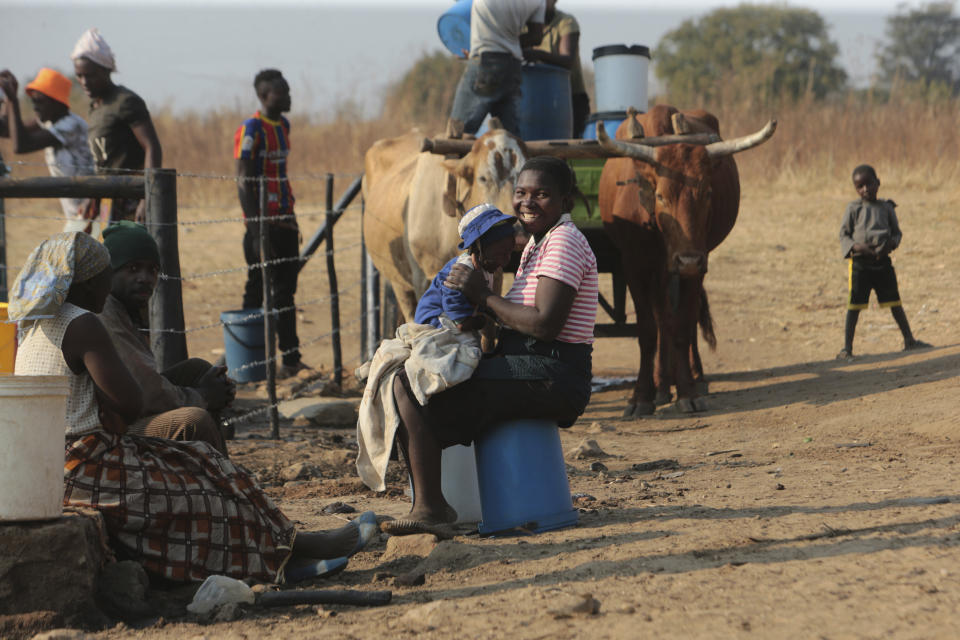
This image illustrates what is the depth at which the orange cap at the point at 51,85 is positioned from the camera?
827cm

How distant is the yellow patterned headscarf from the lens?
11.5ft

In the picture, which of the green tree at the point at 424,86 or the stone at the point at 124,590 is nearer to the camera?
the stone at the point at 124,590

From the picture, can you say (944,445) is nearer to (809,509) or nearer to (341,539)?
(809,509)

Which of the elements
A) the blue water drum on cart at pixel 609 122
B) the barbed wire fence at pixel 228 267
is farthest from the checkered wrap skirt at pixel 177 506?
the blue water drum on cart at pixel 609 122

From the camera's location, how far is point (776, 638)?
288 centimetres

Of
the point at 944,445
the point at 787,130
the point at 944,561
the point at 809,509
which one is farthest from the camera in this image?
the point at 787,130

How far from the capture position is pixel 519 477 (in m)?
4.15

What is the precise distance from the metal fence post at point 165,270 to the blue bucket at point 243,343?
2.67 meters

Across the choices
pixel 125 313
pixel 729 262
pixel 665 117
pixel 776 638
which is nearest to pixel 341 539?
pixel 125 313

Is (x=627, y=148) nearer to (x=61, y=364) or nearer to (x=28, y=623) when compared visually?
(x=61, y=364)

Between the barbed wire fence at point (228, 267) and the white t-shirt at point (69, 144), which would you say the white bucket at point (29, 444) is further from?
the white t-shirt at point (69, 144)

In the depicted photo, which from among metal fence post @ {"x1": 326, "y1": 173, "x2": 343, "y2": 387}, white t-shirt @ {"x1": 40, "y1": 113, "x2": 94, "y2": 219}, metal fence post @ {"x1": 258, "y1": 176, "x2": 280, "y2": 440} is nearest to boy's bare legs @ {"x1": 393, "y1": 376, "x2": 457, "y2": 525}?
metal fence post @ {"x1": 258, "y1": 176, "x2": 280, "y2": 440}

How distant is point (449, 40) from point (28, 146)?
3.39m

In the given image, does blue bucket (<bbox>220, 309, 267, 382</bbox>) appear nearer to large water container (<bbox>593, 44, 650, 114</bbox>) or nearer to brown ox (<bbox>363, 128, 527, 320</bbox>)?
brown ox (<bbox>363, 128, 527, 320</bbox>)
